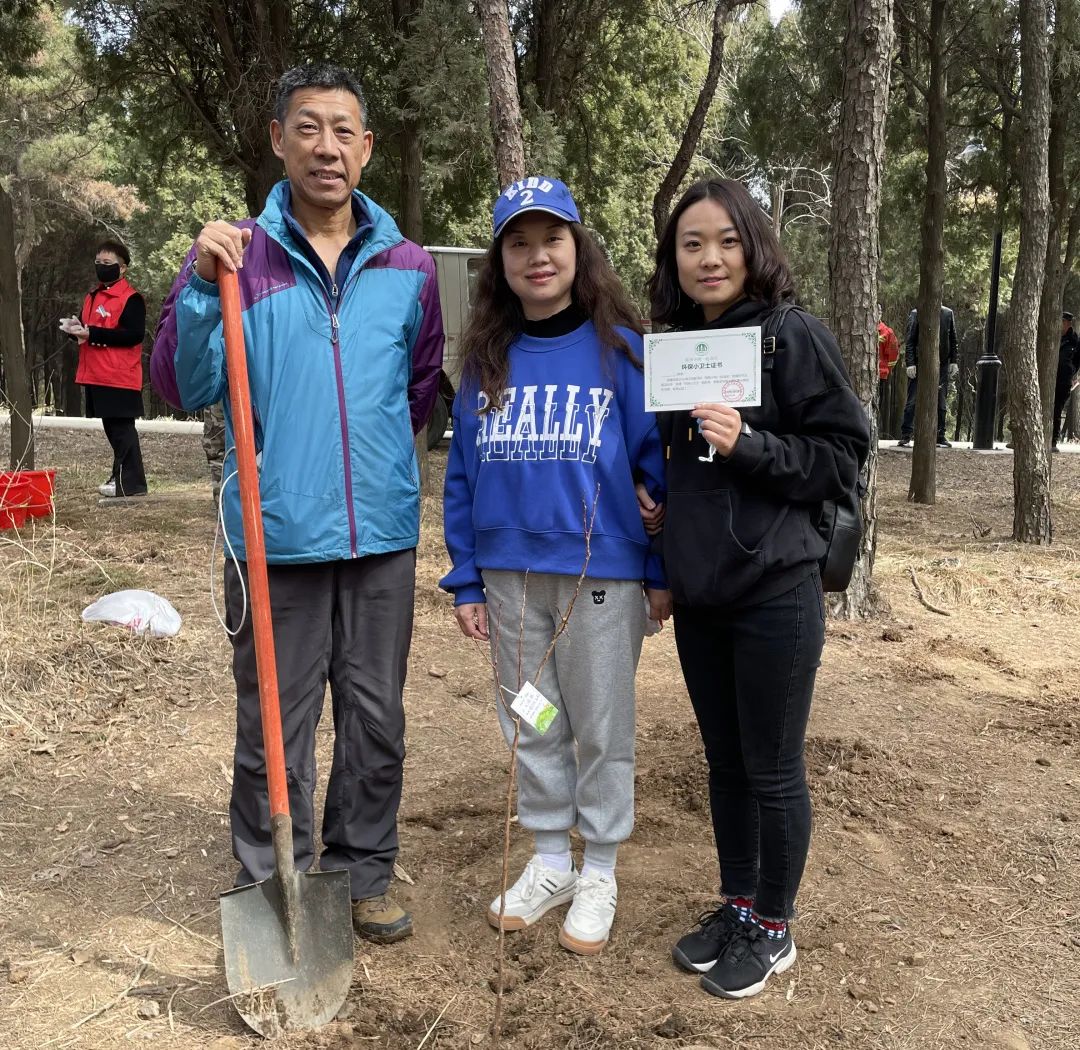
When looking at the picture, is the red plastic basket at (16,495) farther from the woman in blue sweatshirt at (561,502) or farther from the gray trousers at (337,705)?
the woman in blue sweatshirt at (561,502)

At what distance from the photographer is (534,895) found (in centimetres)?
281

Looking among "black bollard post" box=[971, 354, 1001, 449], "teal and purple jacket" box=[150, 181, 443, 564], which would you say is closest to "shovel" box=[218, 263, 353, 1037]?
"teal and purple jacket" box=[150, 181, 443, 564]

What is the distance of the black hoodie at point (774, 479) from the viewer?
2229 millimetres

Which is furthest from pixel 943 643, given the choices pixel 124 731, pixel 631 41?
pixel 631 41

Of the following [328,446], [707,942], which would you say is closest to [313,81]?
[328,446]

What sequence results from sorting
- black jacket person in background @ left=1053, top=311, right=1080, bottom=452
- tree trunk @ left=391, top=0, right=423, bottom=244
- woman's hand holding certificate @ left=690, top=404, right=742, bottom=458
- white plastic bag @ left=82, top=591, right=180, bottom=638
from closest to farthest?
woman's hand holding certificate @ left=690, top=404, right=742, bottom=458
white plastic bag @ left=82, top=591, right=180, bottom=638
tree trunk @ left=391, top=0, right=423, bottom=244
black jacket person in background @ left=1053, top=311, right=1080, bottom=452

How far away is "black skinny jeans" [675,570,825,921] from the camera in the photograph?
2.32m

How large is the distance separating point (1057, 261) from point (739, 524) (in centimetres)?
1055

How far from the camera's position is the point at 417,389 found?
9.27ft

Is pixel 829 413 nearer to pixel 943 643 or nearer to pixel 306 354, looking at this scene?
pixel 306 354

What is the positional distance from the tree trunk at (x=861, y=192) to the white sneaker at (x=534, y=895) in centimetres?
310

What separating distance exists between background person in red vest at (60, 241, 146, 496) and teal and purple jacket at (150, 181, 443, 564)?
613cm

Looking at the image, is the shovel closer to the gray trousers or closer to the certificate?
the gray trousers

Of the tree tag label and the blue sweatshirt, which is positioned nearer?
the tree tag label
